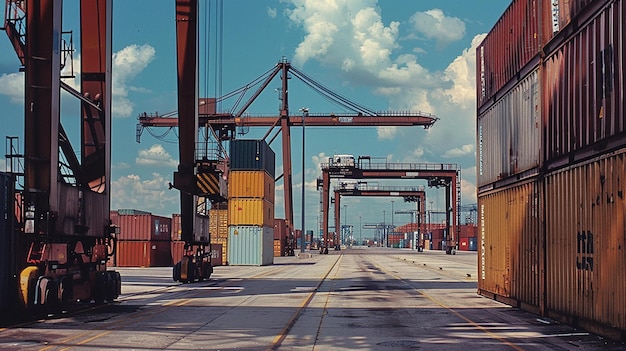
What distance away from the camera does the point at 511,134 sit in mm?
22531

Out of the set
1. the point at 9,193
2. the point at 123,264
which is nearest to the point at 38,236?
the point at 9,193

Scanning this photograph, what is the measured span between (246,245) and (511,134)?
38630 mm

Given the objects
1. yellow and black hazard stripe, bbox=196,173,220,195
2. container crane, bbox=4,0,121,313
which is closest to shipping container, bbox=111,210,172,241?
yellow and black hazard stripe, bbox=196,173,220,195

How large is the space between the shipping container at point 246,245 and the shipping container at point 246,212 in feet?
1.74

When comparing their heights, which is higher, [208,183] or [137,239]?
[208,183]

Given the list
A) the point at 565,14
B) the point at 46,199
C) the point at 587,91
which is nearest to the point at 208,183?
the point at 46,199

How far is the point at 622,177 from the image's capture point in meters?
14.1

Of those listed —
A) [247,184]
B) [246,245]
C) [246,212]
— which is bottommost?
[246,245]

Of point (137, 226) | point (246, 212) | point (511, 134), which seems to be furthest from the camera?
point (246, 212)

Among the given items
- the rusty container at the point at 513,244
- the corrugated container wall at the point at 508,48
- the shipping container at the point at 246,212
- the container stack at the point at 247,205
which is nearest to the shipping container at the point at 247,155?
the container stack at the point at 247,205

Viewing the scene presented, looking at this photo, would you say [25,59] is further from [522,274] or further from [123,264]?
[123,264]

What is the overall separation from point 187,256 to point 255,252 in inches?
955

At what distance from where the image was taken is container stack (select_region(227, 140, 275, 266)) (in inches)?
2292

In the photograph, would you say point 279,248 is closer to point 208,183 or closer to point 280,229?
point 280,229
